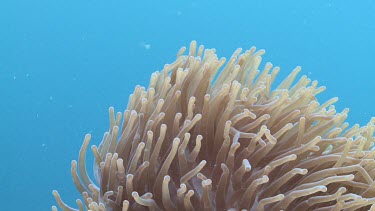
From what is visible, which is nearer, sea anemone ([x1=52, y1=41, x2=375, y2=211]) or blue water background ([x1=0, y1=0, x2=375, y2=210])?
sea anemone ([x1=52, y1=41, x2=375, y2=211])

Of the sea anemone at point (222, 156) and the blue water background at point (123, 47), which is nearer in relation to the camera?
the sea anemone at point (222, 156)

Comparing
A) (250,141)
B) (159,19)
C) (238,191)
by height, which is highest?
(159,19)

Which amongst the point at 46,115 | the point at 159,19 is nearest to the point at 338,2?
the point at 159,19

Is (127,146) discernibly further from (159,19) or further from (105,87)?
Result: (159,19)

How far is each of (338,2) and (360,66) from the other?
248 inches

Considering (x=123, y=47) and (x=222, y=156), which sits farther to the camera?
(x=123, y=47)

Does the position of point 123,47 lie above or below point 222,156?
above

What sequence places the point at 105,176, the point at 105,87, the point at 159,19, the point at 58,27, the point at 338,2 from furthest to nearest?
the point at 338,2
the point at 159,19
the point at 105,87
the point at 58,27
the point at 105,176

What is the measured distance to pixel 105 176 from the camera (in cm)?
187

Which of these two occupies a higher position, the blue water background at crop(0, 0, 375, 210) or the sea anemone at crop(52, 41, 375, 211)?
the blue water background at crop(0, 0, 375, 210)

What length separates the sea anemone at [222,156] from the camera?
1695mm

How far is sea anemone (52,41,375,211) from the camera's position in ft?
5.56

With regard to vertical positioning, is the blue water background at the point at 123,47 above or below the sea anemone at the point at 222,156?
above

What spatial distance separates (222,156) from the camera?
5.90 ft
